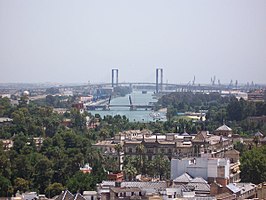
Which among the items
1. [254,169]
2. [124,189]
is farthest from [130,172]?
[124,189]

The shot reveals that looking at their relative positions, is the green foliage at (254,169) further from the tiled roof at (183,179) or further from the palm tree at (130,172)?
the palm tree at (130,172)

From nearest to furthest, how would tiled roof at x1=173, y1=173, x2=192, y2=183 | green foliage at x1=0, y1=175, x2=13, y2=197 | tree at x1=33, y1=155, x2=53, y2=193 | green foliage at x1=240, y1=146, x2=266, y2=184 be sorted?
tiled roof at x1=173, y1=173, x2=192, y2=183 < green foliage at x1=0, y1=175, x2=13, y2=197 < green foliage at x1=240, y1=146, x2=266, y2=184 < tree at x1=33, y1=155, x2=53, y2=193

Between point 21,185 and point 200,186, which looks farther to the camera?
point 21,185

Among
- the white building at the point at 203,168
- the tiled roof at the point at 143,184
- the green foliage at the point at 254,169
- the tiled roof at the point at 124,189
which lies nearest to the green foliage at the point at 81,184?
the tiled roof at the point at 143,184

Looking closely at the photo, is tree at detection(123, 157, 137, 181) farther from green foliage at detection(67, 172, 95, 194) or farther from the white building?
the white building

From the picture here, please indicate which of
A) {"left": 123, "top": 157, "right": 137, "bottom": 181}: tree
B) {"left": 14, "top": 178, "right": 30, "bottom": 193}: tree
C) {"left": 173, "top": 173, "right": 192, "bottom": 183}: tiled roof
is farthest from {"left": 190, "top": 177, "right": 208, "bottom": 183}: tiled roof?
{"left": 14, "top": 178, "right": 30, "bottom": 193}: tree

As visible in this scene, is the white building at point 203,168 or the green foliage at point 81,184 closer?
the white building at point 203,168

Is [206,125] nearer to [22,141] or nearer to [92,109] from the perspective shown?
[22,141]

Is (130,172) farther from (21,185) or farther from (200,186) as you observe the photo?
(200,186)
